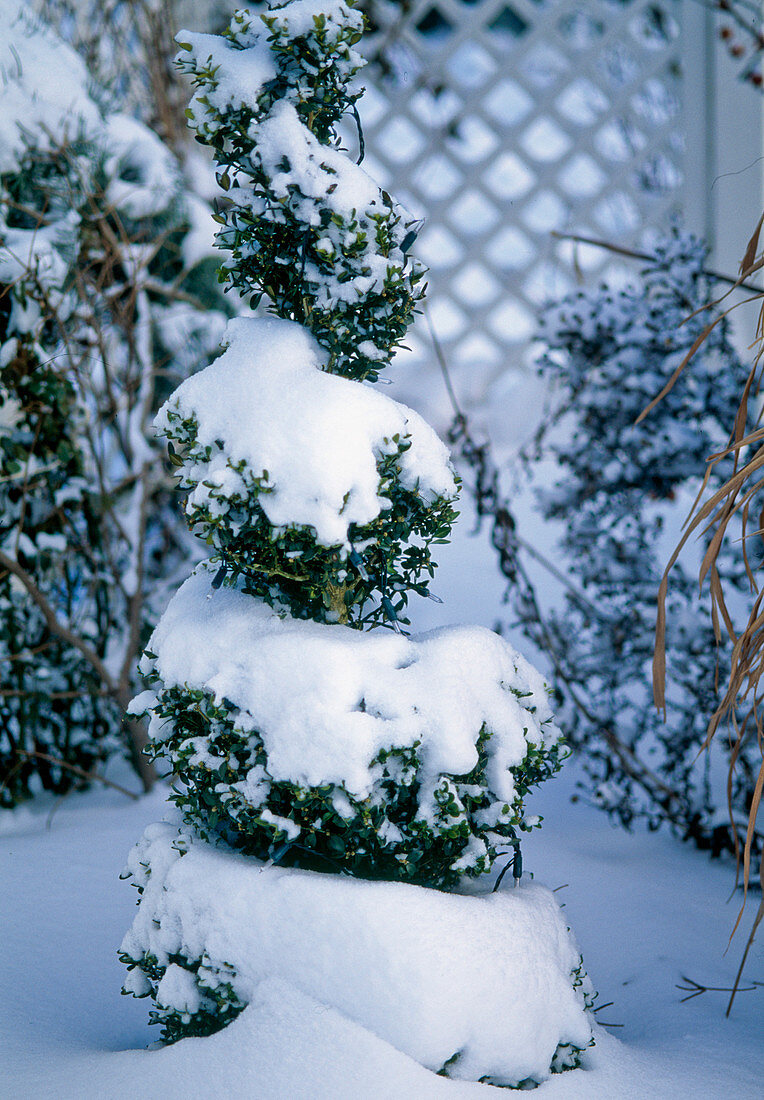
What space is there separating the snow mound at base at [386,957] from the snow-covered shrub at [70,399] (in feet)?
3.16

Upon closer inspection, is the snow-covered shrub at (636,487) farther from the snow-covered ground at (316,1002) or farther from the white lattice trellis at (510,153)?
the white lattice trellis at (510,153)

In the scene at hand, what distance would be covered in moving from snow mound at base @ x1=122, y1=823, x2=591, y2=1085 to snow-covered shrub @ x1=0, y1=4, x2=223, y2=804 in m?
0.96

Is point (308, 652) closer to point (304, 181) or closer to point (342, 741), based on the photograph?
point (342, 741)

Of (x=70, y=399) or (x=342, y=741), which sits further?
(x=70, y=399)

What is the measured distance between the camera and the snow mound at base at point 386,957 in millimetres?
946

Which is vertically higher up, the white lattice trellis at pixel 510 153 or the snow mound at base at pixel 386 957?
the white lattice trellis at pixel 510 153

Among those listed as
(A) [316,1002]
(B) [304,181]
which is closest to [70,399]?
(B) [304,181]

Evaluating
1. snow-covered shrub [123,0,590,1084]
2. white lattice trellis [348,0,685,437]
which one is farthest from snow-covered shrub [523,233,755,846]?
white lattice trellis [348,0,685,437]

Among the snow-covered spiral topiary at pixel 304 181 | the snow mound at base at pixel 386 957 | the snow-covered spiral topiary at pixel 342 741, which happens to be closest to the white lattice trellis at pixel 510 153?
the snow-covered spiral topiary at pixel 304 181

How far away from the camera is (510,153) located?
3727 mm

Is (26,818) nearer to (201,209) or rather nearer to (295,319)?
(295,319)

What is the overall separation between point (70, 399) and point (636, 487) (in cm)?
136

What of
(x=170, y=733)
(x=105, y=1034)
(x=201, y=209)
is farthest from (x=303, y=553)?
(x=201, y=209)

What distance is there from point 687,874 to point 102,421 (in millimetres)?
1699
